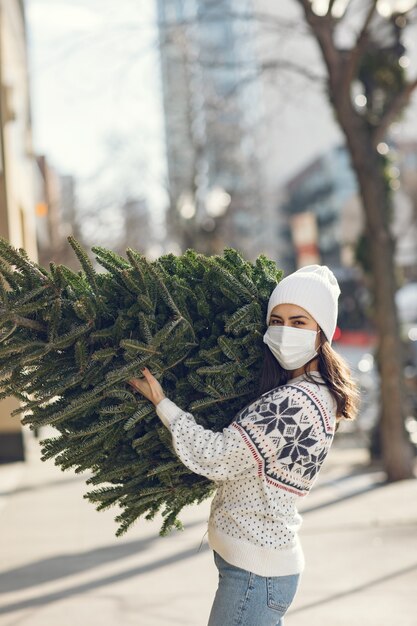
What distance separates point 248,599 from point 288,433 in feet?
1.82

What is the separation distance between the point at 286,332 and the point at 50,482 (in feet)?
28.7

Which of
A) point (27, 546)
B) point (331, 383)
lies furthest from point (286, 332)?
point (27, 546)

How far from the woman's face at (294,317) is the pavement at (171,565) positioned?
3.73 ft

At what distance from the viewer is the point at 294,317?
351 centimetres

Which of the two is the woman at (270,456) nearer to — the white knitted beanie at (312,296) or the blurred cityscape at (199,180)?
the white knitted beanie at (312,296)

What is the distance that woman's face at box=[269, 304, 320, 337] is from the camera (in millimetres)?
3502

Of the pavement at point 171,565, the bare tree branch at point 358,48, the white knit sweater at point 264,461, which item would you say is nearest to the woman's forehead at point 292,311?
the white knit sweater at point 264,461

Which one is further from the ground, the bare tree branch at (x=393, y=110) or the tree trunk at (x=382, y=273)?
the bare tree branch at (x=393, y=110)

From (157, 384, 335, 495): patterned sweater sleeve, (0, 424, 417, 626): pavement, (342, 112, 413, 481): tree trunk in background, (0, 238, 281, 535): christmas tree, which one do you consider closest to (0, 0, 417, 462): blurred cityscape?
(0, 238, 281, 535): christmas tree

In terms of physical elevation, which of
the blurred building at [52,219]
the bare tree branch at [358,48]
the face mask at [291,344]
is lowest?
the face mask at [291,344]

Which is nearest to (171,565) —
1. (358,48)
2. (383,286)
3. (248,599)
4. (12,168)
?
(248,599)

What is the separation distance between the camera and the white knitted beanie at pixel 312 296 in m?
3.51

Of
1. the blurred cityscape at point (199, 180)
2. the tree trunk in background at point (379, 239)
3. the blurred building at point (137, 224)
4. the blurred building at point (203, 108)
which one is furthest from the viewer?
the blurred building at point (137, 224)

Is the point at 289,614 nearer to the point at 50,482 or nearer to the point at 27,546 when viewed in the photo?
the point at 27,546
